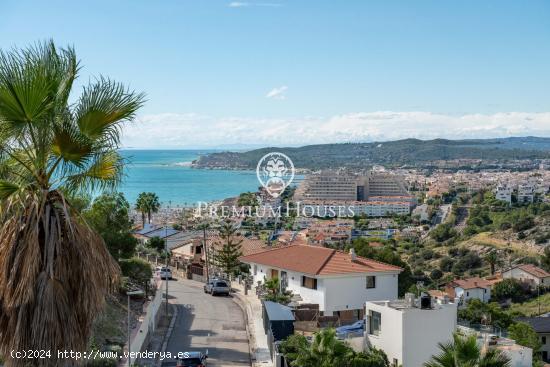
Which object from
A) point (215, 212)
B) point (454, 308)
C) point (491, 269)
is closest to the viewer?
point (454, 308)

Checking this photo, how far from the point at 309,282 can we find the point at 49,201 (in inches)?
958

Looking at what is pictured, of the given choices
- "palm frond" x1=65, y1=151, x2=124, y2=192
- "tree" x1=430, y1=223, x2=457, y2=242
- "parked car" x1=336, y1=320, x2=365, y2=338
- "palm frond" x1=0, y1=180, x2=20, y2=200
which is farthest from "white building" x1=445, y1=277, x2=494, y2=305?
"palm frond" x1=0, y1=180, x2=20, y2=200

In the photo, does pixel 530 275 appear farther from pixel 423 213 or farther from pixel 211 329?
pixel 423 213

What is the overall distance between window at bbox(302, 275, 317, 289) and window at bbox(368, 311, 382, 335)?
8.24 m

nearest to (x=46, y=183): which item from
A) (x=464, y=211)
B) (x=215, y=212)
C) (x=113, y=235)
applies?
(x=113, y=235)

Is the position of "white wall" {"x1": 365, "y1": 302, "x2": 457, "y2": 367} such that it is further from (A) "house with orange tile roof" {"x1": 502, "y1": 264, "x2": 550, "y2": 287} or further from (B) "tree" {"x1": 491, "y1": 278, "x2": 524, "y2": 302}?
(A) "house with orange tile roof" {"x1": 502, "y1": 264, "x2": 550, "y2": 287}

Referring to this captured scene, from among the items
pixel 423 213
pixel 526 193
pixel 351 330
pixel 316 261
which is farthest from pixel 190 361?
pixel 526 193

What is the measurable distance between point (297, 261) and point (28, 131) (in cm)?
2638

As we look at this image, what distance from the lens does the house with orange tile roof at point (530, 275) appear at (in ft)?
200

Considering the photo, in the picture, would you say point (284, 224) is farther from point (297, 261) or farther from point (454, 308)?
point (454, 308)

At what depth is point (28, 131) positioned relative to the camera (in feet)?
15.7

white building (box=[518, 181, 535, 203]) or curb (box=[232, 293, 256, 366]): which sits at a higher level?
curb (box=[232, 293, 256, 366])

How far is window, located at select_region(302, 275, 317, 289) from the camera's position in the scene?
28.3 metres

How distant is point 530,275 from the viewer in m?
61.8
